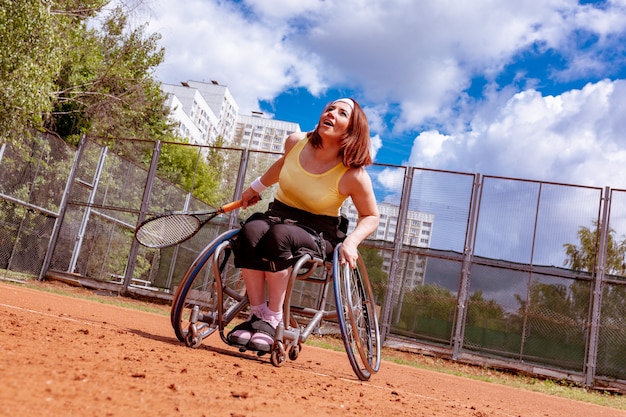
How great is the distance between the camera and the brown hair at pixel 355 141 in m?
3.67

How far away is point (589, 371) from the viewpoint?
396 inches

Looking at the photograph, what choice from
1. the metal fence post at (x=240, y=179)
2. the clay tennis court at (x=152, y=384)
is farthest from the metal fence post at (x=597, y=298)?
the clay tennis court at (x=152, y=384)

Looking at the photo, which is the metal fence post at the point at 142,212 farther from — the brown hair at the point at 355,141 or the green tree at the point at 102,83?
the brown hair at the point at 355,141

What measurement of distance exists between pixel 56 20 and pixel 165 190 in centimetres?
415

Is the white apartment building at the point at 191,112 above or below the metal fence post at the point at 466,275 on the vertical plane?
above

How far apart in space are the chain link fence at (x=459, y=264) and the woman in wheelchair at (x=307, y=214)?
7.55m

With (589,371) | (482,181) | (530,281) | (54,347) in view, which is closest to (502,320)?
(530,281)

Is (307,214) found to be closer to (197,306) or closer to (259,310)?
(259,310)

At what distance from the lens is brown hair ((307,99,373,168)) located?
12.0ft

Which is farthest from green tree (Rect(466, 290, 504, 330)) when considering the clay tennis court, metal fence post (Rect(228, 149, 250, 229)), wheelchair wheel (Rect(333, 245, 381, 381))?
the clay tennis court

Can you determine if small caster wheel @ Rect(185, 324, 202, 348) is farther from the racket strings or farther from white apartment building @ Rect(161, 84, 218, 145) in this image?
white apartment building @ Rect(161, 84, 218, 145)

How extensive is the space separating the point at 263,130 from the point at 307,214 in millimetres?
107354

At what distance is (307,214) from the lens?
369 cm

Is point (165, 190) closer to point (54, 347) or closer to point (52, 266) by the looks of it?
point (52, 266)
